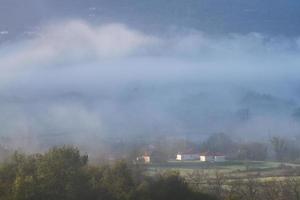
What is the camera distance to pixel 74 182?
40.1 m

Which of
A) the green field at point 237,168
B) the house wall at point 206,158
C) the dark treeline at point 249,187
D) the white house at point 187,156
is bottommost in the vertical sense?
the dark treeline at point 249,187

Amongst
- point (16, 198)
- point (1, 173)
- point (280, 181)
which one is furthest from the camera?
point (280, 181)

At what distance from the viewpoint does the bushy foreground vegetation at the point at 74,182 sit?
127 ft

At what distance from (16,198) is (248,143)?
67702 millimetres

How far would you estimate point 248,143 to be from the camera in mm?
100875

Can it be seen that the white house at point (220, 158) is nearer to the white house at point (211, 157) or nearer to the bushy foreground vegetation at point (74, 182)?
the white house at point (211, 157)

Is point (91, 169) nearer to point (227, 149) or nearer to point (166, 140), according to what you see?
point (227, 149)

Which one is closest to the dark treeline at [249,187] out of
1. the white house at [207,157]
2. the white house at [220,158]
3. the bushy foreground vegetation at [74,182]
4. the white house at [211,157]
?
the bushy foreground vegetation at [74,182]

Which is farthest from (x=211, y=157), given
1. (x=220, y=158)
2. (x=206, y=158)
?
(x=206, y=158)

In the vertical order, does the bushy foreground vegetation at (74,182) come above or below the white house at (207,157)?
below

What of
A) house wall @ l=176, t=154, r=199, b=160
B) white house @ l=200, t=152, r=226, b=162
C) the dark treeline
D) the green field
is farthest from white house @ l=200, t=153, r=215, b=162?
the dark treeline

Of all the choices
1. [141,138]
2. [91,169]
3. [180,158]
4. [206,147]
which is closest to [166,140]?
[141,138]

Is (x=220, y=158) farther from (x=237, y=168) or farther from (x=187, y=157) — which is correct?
(x=237, y=168)

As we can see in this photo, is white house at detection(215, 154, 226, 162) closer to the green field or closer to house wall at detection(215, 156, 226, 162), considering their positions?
house wall at detection(215, 156, 226, 162)
